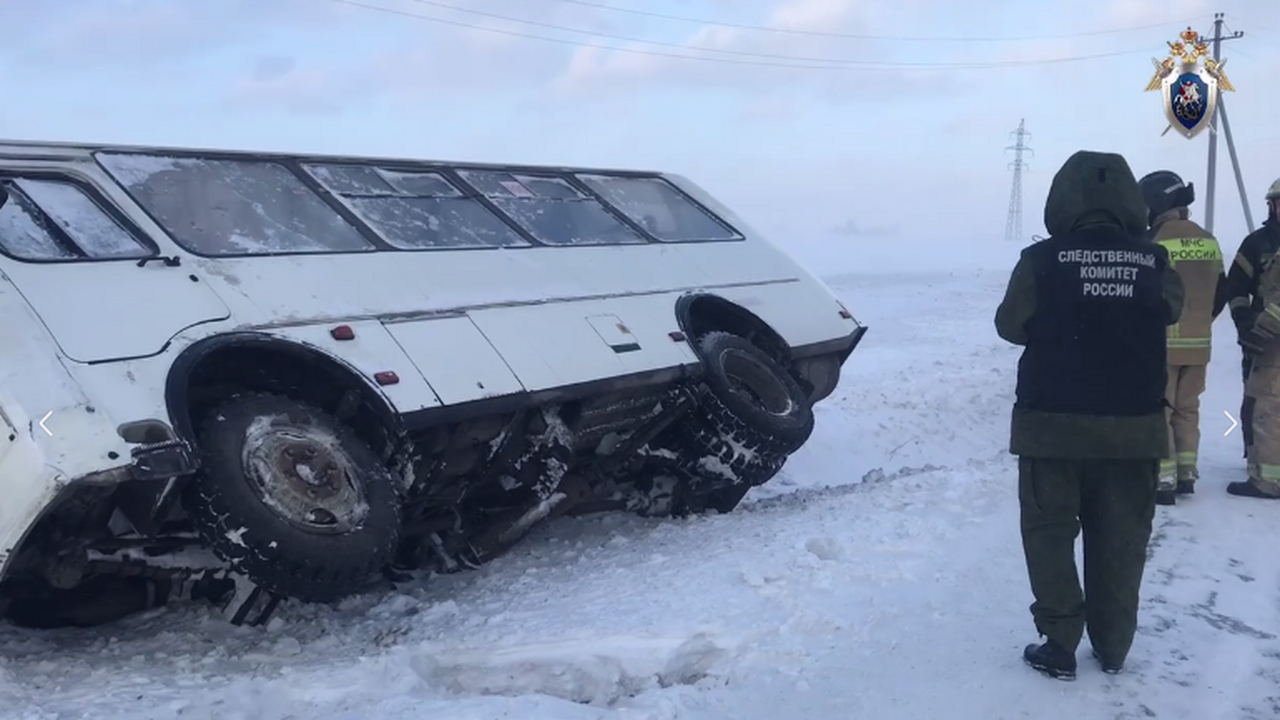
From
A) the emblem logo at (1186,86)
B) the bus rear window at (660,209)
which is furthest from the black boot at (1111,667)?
the emblem logo at (1186,86)

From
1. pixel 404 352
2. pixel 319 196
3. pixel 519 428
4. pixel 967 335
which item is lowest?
pixel 967 335

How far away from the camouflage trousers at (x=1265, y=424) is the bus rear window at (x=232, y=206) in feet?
16.7

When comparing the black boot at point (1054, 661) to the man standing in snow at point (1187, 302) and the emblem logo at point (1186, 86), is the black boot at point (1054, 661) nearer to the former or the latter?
the man standing in snow at point (1187, 302)

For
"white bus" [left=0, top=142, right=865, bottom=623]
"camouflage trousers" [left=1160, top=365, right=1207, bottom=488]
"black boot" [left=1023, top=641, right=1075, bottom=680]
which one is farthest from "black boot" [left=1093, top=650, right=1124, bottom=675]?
"camouflage trousers" [left=1160, top=365, right=1207, bottom=488]

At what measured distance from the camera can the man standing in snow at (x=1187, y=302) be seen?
657 centimetres

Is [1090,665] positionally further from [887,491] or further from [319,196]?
[319,196]

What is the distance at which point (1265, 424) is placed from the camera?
6.70 meters

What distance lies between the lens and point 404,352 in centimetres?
493

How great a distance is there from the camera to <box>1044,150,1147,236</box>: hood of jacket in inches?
154

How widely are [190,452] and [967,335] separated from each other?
1305 cm

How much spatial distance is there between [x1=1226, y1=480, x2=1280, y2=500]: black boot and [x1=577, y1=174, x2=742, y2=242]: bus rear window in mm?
3430

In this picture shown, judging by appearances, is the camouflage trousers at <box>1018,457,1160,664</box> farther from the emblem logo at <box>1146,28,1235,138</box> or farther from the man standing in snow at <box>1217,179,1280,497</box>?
the emblem logo at <box>1146,28,1235,138</box>

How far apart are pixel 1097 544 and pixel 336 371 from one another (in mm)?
2904

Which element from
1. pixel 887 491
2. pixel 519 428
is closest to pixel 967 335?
pixel 887 491
